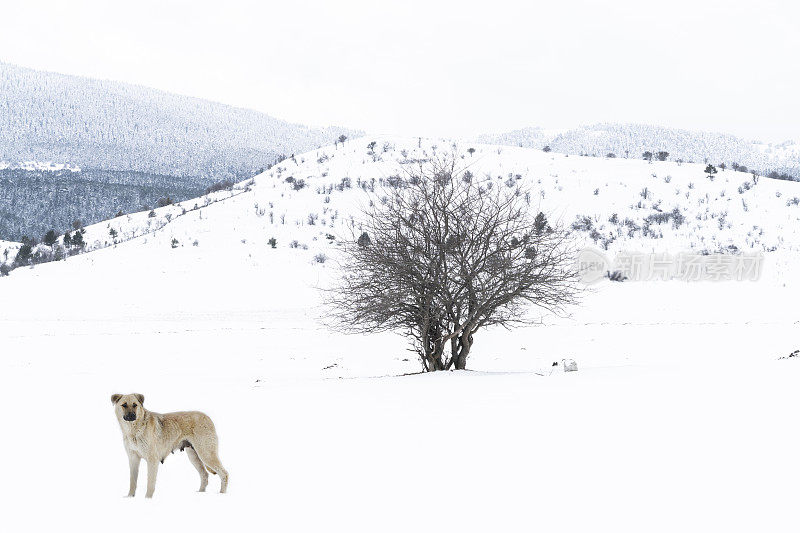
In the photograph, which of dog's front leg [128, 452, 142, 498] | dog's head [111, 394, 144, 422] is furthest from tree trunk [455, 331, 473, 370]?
dog's head [111, 394, 144, 422]

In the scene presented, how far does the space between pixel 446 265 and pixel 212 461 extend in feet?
26.2

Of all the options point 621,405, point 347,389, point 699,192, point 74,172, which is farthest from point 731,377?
point 74,172

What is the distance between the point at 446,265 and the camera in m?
12.8

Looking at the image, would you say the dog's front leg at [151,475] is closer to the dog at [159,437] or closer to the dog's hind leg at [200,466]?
the dog at [159,437]

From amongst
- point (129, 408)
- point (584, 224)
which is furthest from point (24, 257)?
point (129, 408)

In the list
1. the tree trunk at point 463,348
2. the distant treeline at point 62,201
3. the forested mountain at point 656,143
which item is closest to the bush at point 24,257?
the tree trunk at point 463,348

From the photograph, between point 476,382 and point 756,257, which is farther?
point 756,257

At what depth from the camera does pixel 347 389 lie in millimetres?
11062

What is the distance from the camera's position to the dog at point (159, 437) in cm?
488

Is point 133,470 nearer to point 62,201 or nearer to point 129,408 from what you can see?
point 129,408

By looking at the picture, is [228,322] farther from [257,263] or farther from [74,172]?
[74,172]

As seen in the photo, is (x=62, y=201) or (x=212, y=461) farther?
(x=62, y=201)

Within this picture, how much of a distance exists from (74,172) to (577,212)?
152421 mm

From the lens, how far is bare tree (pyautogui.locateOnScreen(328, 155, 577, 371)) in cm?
1273
